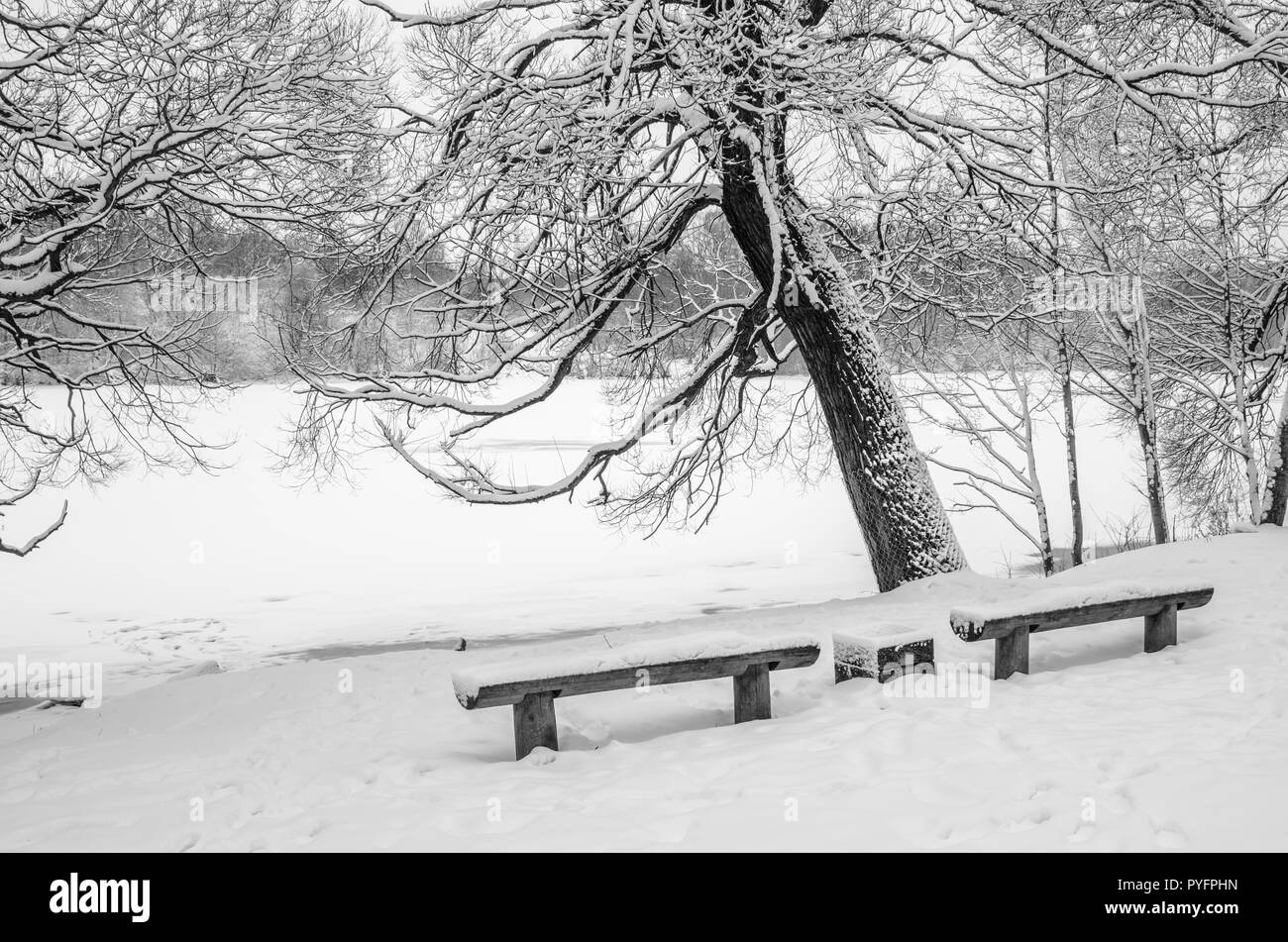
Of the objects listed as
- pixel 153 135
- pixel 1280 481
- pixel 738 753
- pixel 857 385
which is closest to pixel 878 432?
pixel 857 385

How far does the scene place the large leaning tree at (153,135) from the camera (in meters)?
6.88

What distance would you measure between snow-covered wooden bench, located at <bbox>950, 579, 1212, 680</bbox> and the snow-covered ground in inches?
7.2

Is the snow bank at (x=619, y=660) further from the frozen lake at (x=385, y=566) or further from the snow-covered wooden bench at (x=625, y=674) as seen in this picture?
the frozen lake at (x=385, y=566)

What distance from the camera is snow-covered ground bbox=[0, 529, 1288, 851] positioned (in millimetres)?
3627

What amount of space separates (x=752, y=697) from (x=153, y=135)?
5.40m

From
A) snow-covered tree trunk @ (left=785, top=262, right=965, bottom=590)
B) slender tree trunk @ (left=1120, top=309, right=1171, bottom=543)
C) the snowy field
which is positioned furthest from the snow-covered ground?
slender tree trunk @ (left=1120, top=309, right=1171, bottom=543)

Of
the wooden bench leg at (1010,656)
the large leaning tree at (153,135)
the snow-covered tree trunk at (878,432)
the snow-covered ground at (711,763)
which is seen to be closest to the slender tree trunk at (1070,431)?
the snow-covered tree trunk at (878,432)

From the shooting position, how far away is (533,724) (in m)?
4.80

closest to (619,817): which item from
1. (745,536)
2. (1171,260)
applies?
(1171,260)

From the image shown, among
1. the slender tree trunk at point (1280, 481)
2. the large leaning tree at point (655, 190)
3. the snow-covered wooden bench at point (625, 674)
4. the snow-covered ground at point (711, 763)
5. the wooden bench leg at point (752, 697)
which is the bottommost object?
the snow-covered ground at point (711, 763)

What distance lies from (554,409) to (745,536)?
2887 cm
